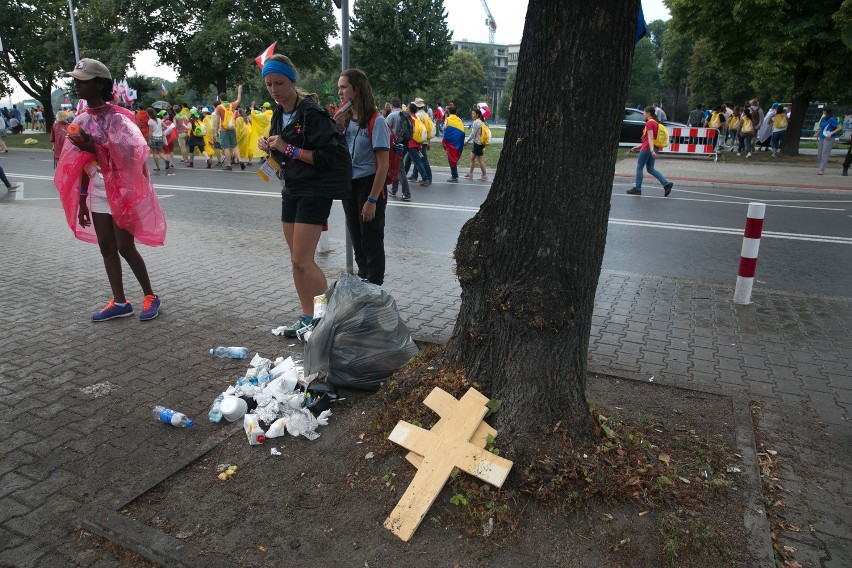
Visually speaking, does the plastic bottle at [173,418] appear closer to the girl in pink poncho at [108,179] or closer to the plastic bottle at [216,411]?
the plastic bottle at [216,411]

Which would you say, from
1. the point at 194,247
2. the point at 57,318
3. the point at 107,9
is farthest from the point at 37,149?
the point at 57,318

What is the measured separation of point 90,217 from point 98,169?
47 centimetres

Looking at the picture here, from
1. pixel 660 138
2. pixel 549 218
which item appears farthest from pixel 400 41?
pixel 549 218

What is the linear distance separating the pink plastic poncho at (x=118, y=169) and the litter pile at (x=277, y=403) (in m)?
1.77

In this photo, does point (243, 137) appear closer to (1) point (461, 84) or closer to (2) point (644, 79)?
(1) point (461, 84)

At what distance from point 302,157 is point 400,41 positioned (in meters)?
37.6

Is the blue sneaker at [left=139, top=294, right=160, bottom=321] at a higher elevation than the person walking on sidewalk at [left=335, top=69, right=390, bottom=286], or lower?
lower

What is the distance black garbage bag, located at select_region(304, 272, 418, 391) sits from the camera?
3.80 metres

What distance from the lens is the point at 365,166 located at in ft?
16.5

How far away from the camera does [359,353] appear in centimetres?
382

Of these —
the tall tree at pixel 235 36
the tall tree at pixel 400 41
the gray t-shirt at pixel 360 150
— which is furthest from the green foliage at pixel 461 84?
the gray t-shirt at pixel 360 150

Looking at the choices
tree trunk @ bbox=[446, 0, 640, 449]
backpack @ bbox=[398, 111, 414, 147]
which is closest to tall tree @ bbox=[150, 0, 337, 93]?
backpack @ bbox=[398, 111, 414, 147]

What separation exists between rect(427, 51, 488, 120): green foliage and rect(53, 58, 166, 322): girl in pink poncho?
6974 centimetres

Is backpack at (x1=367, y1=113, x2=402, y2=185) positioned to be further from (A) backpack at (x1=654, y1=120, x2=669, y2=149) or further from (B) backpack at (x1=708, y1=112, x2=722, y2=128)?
(B) backpack at (x1=708, y1=112, x2=722, y2=128)
